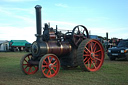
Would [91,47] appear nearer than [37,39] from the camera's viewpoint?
No

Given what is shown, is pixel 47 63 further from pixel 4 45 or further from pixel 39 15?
pixel 4 45

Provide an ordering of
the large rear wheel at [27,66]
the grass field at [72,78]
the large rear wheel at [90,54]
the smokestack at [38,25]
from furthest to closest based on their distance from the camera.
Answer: the large rear wheel at [90,54]
the large rear wheel at [27,66]
the smokestack at [38,25]
the grass field at [72,78]

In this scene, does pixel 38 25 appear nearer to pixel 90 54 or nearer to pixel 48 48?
pixel 48 48

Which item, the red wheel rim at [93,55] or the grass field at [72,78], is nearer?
the grass field at [72,78]

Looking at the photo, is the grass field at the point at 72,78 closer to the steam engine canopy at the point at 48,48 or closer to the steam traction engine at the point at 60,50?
the steam traction engine at the point at 60,50

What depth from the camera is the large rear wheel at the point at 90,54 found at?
6.96 m

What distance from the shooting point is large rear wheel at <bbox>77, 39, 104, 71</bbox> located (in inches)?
274

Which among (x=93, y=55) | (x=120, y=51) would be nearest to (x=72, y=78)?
(x=93, y=55)

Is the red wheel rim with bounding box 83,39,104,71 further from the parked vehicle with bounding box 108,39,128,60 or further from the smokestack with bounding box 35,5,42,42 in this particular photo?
the parked vehicle with bounding box 108,39,128,60

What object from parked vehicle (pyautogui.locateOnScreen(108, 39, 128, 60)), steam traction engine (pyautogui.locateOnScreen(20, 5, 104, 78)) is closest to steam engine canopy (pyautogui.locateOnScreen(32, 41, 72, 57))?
steam traction engine (pyautogui.locateOnScreen(20, 5, 104, 78))

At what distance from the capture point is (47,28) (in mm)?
6938

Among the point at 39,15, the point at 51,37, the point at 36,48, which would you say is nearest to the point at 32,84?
the point at 36,48

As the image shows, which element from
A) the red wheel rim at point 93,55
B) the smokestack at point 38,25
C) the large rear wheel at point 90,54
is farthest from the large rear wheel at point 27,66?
the red wheel rim at point 93,55

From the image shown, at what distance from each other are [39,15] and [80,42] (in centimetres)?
224
